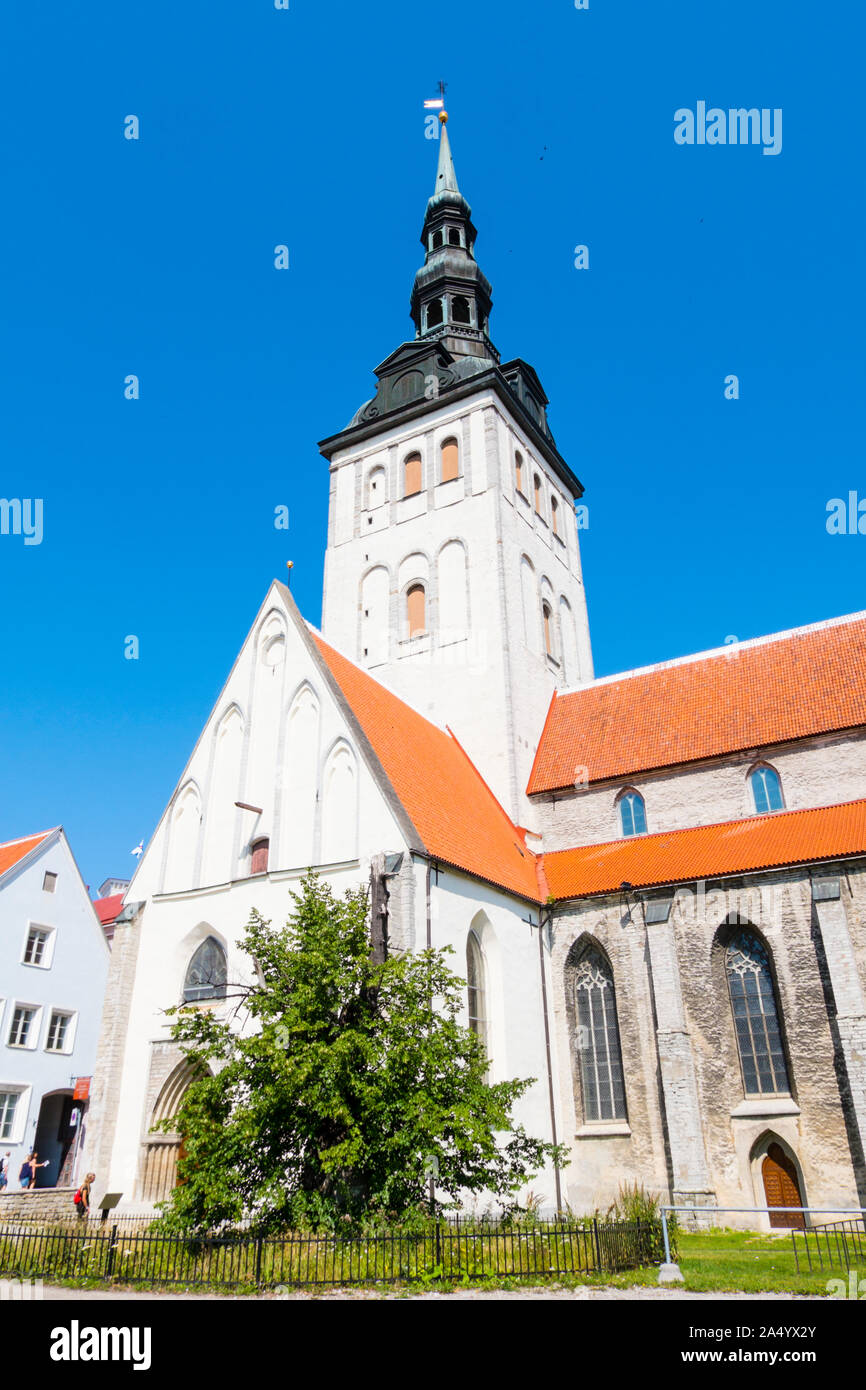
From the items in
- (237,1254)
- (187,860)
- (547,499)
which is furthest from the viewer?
(547,499)

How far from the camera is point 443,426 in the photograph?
30.1 m

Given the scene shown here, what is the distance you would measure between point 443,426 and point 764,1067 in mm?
21190

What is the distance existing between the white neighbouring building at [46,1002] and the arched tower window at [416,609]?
13.7 m

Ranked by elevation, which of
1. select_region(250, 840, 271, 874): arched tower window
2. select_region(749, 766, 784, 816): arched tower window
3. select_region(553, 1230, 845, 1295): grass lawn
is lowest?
select_region(553, 1230, 845, 1295): grass lawn

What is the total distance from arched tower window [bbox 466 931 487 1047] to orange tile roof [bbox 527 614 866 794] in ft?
23.7

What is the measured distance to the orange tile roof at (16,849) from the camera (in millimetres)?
28833

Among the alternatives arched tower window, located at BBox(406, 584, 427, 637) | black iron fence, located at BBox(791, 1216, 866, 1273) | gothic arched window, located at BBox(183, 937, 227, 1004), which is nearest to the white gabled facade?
gothic arched window, located at BBox(183, 937, 227, 1004)

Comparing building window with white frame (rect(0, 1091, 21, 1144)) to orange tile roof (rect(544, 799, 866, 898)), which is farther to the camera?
building window with white frame (rect(0, 1091, 21, 1144))

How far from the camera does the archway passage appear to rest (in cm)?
1669

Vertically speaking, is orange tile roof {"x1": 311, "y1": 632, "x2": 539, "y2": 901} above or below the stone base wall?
above

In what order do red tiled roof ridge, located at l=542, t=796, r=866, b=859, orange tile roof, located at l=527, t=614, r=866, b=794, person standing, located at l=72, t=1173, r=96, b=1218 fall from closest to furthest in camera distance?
person standing, located at l=72, t=1173, r=96, b=1218
red tiled roof ridge, located at l=542, t=796, r=866, b=859
orange tile roof, located at l=527, t=614, r=866, b=794

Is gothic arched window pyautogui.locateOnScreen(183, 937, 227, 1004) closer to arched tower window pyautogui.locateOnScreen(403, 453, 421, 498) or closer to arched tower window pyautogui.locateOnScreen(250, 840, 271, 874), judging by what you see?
arched tower window pyautogui.locateOnScreen(250, 840, 271, 874)
